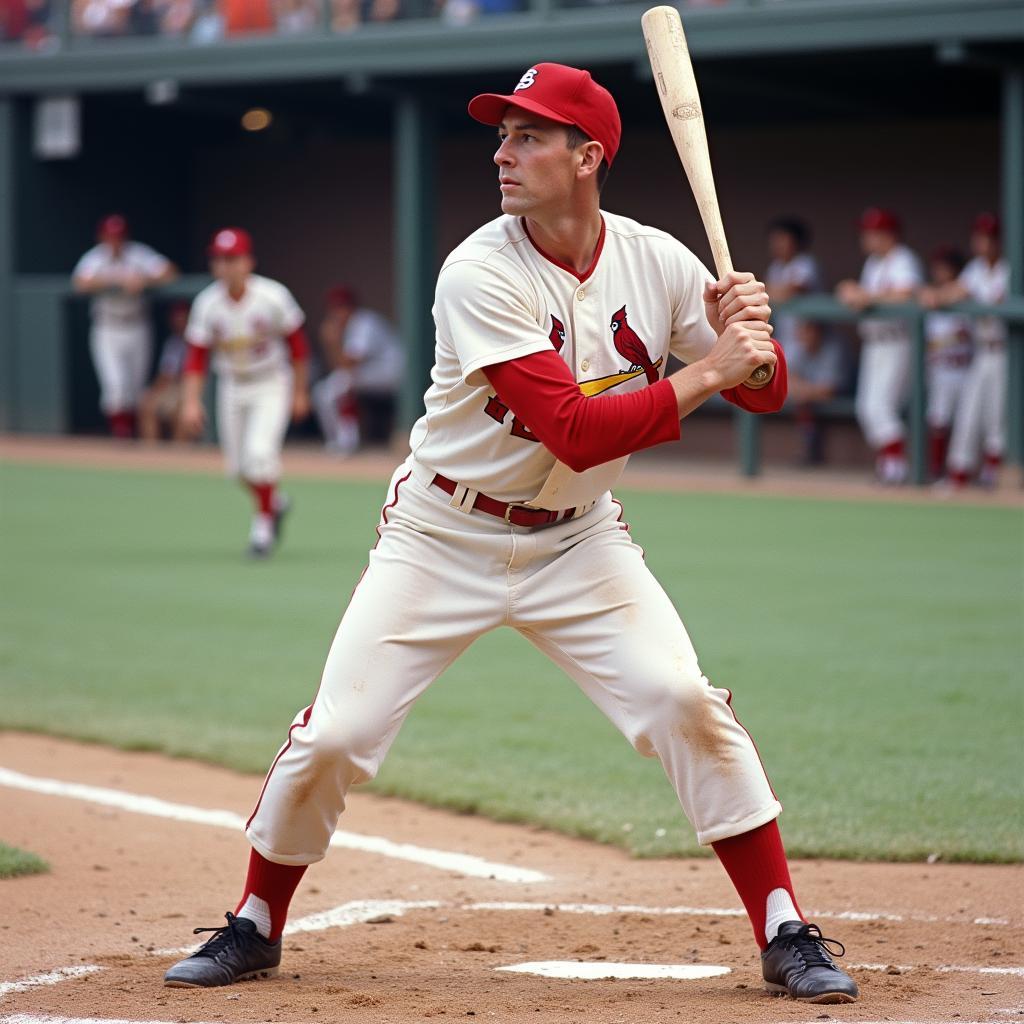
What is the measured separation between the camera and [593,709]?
6.90 m

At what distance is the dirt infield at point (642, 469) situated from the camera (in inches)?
561

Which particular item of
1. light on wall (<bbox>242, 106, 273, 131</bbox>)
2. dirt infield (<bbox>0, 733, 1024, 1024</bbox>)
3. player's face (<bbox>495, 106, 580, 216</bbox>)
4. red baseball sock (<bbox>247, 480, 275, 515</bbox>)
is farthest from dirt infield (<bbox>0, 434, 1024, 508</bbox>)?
player's face (<bbox>495, 106, 580, 216</bbox>)

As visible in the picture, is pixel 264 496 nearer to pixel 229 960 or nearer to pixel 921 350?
pixel 921 350

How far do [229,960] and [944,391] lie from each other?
12.6 metres

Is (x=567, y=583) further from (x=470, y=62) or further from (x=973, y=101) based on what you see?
(x=973, y=101)

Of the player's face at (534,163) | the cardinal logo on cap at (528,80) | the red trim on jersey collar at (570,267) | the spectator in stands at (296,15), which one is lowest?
the red trim on jersey collar at (570,267)

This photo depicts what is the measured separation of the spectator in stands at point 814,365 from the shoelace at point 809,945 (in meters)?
Result: 13.5

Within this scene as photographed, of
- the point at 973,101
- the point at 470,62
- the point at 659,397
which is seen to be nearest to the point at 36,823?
the point at 659,397

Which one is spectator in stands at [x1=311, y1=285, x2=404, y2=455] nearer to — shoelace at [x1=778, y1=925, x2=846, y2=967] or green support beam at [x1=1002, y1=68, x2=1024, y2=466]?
green support beam at [x1=1002, y1=68, x2=1024, y2=466]

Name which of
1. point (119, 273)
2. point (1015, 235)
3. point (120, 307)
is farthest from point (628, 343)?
point (120, 307)

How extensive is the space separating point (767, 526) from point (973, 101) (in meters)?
6.69

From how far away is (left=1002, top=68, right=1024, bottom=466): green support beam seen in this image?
14.0m

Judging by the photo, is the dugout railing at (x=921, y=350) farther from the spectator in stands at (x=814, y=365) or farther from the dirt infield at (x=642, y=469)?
the spectator in stands at (x=814, y=365)

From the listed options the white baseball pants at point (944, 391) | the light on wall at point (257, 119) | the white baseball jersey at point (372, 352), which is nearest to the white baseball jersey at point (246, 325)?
the white baseball pants at point (944, 391)
